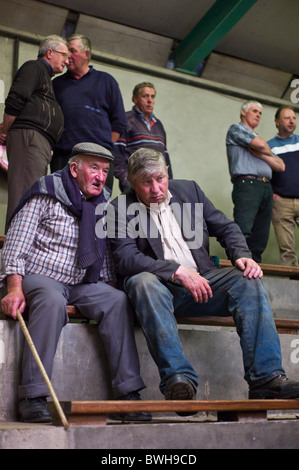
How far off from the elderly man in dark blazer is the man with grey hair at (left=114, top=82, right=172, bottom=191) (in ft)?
4.38

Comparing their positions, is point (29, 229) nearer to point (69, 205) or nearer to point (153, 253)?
point (69, 205)

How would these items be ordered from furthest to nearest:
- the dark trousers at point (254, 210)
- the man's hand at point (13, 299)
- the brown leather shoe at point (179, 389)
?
the dark trousers at point (254, 210) → the man's hand at point (13, 299) → the brown leather shoe at point (179, 389)

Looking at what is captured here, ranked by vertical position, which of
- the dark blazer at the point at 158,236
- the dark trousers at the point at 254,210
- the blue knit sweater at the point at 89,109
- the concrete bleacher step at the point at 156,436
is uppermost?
the blue knit sweater at the point at 89,109

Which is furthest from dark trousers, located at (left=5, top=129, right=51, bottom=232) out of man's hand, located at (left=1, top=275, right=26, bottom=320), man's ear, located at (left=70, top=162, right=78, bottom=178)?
man's hand, located at (left=1, top=275, right=26, bottom=320)

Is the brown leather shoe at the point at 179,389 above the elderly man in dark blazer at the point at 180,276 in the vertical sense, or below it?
below

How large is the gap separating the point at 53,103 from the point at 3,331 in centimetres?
153

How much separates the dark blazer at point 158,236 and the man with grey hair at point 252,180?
152cm

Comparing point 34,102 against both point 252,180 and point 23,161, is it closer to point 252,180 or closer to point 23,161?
point 23,161

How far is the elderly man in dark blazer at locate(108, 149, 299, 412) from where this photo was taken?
205 centimetres

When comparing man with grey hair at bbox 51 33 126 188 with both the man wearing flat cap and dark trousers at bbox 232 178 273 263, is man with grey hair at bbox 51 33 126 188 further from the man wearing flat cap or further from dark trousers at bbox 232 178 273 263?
dark trousers at bbox 232 178 273 263

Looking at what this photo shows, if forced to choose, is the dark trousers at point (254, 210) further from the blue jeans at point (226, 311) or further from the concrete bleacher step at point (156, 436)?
→ the concrete bleacher step at point (156, 436)

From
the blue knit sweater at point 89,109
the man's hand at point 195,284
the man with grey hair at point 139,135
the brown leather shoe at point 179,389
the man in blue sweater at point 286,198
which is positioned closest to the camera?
the brown leather shoe at point 179,389

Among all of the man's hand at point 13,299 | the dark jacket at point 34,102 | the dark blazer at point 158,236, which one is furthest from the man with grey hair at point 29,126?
the man's hand at point 13,299

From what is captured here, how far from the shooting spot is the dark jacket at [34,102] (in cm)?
310
